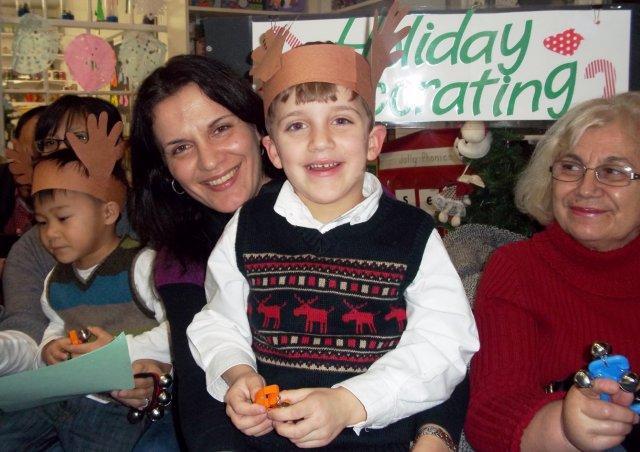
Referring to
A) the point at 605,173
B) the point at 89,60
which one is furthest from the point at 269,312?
the point at 89,60

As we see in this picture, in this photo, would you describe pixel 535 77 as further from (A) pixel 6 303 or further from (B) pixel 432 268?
(A) pixel 6 303

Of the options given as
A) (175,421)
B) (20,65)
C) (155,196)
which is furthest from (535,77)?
(20,65)

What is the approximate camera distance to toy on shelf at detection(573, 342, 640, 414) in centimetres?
99

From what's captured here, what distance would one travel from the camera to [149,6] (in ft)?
13.2

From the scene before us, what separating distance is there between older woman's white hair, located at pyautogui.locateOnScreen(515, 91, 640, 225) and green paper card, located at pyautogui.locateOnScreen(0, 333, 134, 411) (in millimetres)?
1015

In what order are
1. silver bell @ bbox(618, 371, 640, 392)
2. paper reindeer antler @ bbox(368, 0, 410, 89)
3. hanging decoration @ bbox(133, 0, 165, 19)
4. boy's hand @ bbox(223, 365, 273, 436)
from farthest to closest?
hanging decoration @ bbox(133, 0, 165, 19) < paper reindeer antler @ bbox(368, 0, 410, 89) < boy's hand @ bbox(223, 365, 273, 436) < silver bell @ bbox(618, 371, 640, 392)

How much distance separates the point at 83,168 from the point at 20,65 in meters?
2.27

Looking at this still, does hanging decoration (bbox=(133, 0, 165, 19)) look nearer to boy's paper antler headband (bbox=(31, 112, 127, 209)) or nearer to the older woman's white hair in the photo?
boy's paper antler headband (bbox=(31, 112, 127, 209))

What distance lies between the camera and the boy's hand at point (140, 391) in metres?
1.61

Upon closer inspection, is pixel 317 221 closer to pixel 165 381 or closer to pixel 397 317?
pixel 397 317

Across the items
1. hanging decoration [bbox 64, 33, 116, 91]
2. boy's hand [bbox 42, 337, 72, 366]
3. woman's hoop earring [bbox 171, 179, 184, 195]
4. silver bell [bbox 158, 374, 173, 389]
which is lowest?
silver bell [bbox 158, 374, 173, 389]

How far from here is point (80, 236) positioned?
184cm

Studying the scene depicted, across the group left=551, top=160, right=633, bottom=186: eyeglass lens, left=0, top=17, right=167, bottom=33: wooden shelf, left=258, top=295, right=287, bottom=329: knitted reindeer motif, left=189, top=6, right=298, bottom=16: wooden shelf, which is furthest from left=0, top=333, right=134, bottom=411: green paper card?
left=189, top=6, right=298, bottom=16: wooden shelf

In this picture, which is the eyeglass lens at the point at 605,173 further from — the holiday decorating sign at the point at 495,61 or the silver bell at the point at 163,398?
the silver bell at the point at 163,398
